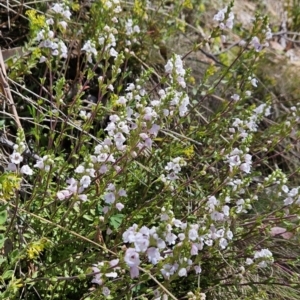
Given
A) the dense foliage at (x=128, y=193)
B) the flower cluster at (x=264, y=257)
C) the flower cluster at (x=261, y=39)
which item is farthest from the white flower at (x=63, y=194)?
the flower cluster at (x=261, y=39)

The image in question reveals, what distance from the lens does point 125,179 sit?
2.35 metres

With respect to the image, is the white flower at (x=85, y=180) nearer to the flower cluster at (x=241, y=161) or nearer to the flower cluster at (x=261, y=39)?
the flower cluster at (x=241, y=161)

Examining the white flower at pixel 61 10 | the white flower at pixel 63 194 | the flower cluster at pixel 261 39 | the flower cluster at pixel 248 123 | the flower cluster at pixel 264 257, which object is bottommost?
the flower cluster at pixel 264 257

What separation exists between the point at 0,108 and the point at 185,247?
4.78 feet

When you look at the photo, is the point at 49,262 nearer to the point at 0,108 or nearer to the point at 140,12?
the point at 0,108

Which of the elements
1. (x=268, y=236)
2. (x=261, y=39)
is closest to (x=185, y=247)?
(x=268, y=236)

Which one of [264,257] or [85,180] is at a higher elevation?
[85,180]

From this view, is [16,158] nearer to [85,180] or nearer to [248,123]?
[85,180]

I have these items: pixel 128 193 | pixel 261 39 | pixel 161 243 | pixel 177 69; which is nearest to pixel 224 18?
pixel 261 39

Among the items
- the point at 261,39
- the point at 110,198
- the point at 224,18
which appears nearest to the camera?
the point at 110,198

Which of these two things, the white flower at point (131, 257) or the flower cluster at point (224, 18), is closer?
the white flower at point (131, 257)

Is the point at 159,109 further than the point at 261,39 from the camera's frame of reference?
No

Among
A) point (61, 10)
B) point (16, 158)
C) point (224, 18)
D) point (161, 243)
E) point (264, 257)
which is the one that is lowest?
point (264, 257)

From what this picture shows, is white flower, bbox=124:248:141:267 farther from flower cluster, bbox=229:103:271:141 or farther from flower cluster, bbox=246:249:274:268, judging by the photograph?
flower cluster, bbox=229:103:271:141
